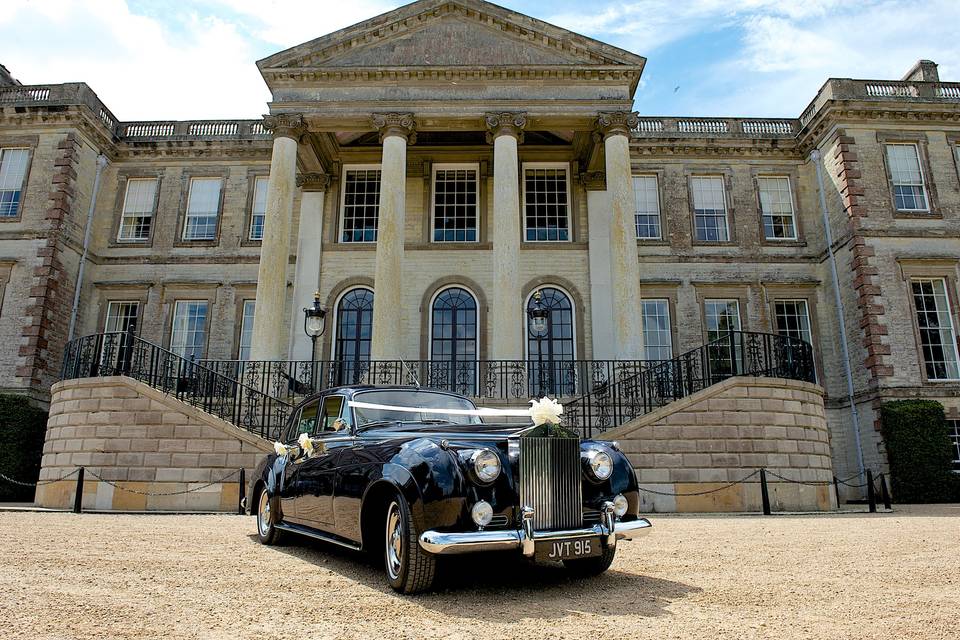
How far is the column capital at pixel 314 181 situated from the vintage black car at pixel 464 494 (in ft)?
54.9

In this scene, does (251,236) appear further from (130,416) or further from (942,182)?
(942,182)

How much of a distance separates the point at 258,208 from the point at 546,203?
10397mm

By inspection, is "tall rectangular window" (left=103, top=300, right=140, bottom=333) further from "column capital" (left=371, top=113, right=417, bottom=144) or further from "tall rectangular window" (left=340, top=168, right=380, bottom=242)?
A: "column capital" (left=371, top=113, right=417, bottom=144)

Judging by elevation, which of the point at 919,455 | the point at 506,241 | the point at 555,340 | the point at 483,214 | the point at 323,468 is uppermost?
the point at 483,214

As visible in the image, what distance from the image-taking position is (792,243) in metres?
22.8

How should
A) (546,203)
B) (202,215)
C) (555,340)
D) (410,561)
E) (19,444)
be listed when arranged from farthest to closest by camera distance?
A: (202,215)
(546,203)
(555,340)
(19,444)
(410,561)

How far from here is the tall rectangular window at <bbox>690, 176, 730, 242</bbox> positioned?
75.9 ft

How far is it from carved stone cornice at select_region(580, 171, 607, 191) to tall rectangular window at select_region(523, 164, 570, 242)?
0.66 metres

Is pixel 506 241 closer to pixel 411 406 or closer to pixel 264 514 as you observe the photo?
pixel 264 514

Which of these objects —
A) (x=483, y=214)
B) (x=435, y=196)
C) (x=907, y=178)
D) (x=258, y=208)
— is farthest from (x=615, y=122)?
(x=258, y=208)

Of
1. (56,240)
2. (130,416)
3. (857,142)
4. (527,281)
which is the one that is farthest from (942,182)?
(56,240)

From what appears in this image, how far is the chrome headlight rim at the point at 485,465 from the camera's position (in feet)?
14.6

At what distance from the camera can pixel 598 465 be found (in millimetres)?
5016

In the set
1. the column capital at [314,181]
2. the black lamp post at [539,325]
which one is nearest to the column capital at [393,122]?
the column capital at [314,181]
